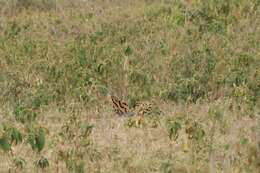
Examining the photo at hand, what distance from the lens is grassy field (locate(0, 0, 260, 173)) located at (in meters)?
5.54

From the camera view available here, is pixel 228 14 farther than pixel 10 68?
Yes

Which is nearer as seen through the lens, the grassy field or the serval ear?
the grassy field

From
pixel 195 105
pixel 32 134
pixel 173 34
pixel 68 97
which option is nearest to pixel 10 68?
pixel 68 97

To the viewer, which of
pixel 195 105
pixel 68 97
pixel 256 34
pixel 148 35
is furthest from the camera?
pixel 148 35

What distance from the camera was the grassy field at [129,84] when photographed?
218 inches

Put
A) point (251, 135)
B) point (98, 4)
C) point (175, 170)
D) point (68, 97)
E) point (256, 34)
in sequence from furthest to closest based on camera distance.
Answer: point (98, 4) < point (256, 34) < point (68, 97) < point (251, 135) < point (175, 170)

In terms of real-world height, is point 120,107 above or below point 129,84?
above

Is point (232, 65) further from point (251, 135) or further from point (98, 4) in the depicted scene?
point (98, 4)

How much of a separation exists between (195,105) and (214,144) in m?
2.02

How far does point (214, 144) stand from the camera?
579 cm

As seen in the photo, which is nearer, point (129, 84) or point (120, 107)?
point (120, 107)

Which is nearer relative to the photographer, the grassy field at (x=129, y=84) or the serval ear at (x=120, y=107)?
the grassy field at (x=129, y=84)

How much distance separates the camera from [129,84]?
29.3 feet

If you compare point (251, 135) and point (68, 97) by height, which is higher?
point (251, 135)
